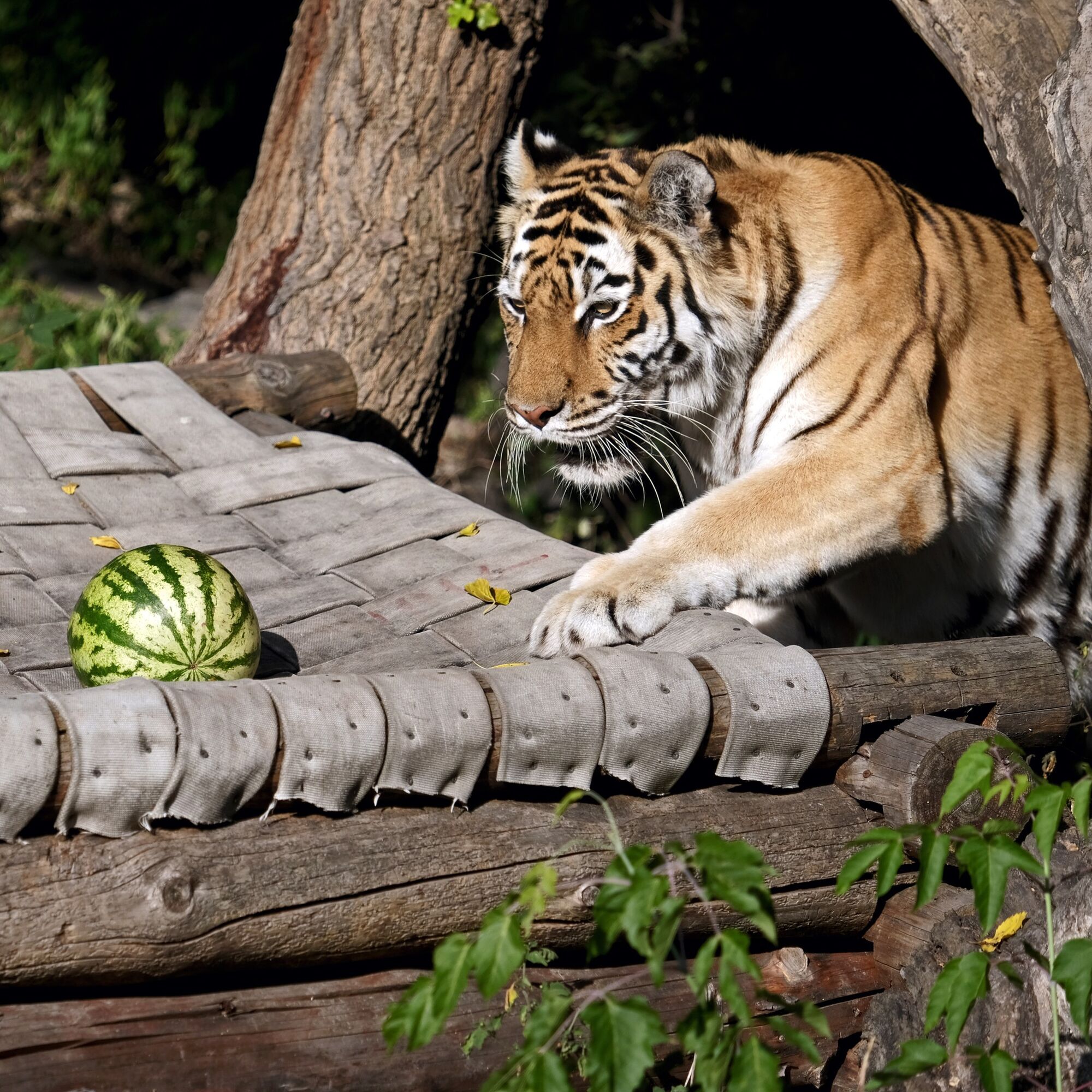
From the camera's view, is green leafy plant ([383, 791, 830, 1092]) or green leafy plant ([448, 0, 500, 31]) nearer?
green leafy plant ([383, 791, 830, 1092])

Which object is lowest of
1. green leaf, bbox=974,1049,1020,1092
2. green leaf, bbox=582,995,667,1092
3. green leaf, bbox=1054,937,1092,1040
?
green leaf, bbox=974,1049,1020,1092

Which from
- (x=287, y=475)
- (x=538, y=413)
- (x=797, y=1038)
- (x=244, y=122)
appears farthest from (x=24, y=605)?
(x=244, y=122)

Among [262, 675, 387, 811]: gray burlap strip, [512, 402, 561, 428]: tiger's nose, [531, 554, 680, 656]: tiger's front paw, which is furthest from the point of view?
[512, 402, 561, 428]: tiger's nose

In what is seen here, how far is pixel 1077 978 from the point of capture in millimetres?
1149

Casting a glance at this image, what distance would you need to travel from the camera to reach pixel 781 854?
5.87ft

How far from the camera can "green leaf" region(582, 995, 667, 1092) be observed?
1.02 meters

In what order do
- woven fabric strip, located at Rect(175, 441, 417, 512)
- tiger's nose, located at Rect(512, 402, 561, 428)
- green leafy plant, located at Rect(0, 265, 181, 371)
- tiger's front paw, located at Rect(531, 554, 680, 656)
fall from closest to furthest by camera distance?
tiger's front paw, located at Rect(531, 554, 680, 656), tiger's nose, located at Rect(512, 402, 561, 428), woven fabric strip, located at Rect(175, 441, 417, 512), green leafy plant, located at Rect(0, 265, 181, 371)

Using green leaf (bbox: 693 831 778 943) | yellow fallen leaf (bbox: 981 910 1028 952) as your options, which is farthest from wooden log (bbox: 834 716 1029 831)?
green leaf (bbox: 693 831 778 943)

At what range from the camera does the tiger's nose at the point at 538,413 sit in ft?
7.73

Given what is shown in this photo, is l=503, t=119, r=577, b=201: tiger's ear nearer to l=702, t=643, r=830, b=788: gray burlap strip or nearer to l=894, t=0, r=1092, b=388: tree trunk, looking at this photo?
l=894, t=0, r=1092, b=388: tree trunk

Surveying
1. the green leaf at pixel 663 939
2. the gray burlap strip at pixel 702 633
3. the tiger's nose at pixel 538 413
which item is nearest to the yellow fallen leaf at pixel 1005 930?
the gray burlap strip at pixel 702 633

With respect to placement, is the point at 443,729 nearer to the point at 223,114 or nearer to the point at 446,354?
the point at 446,354

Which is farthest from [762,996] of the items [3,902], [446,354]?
[446,354]

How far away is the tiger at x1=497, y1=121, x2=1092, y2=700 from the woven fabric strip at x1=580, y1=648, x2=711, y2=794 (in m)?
0.32
